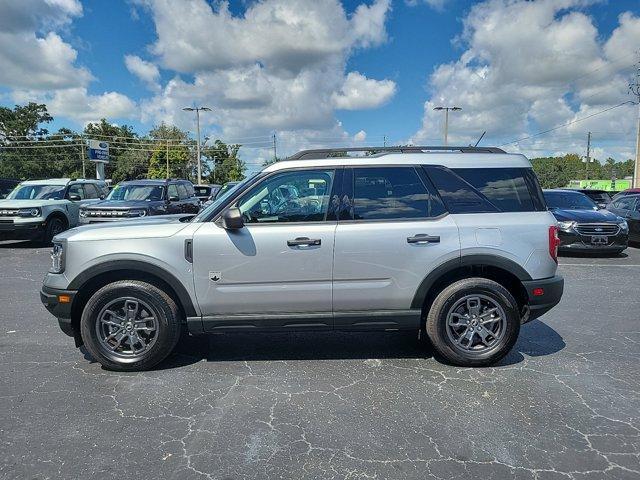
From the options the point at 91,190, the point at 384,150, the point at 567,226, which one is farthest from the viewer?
the point at 91,190

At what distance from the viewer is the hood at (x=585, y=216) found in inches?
429

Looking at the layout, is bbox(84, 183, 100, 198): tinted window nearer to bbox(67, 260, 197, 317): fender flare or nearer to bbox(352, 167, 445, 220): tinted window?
bbox(67, 260, 197, 317): fender flare

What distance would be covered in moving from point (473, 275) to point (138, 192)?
37.4 ft

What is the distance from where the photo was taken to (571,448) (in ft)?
9.80

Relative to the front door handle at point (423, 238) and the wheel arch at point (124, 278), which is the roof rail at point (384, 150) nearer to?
the front door handle at point (423, 238)

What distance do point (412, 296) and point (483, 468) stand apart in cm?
167

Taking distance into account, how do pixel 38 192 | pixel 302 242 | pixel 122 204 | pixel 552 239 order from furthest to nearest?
pixel 38 192
pixel 122 204
pixel 552 239
pixel 302 242

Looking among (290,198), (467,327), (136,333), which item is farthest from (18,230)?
(467,327)

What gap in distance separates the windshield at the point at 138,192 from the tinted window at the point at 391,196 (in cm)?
1034

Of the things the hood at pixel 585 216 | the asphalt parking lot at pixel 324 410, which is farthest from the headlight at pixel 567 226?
the asphalt parking lot at pixel 324 410

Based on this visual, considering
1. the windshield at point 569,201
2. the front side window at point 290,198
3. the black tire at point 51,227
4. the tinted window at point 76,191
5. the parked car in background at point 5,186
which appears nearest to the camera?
the front side window at point 290,198

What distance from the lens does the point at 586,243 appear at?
10719mm

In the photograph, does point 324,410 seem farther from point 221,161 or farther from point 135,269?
point 221,161

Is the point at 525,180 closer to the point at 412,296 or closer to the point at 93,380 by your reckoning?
the point at 412,296
